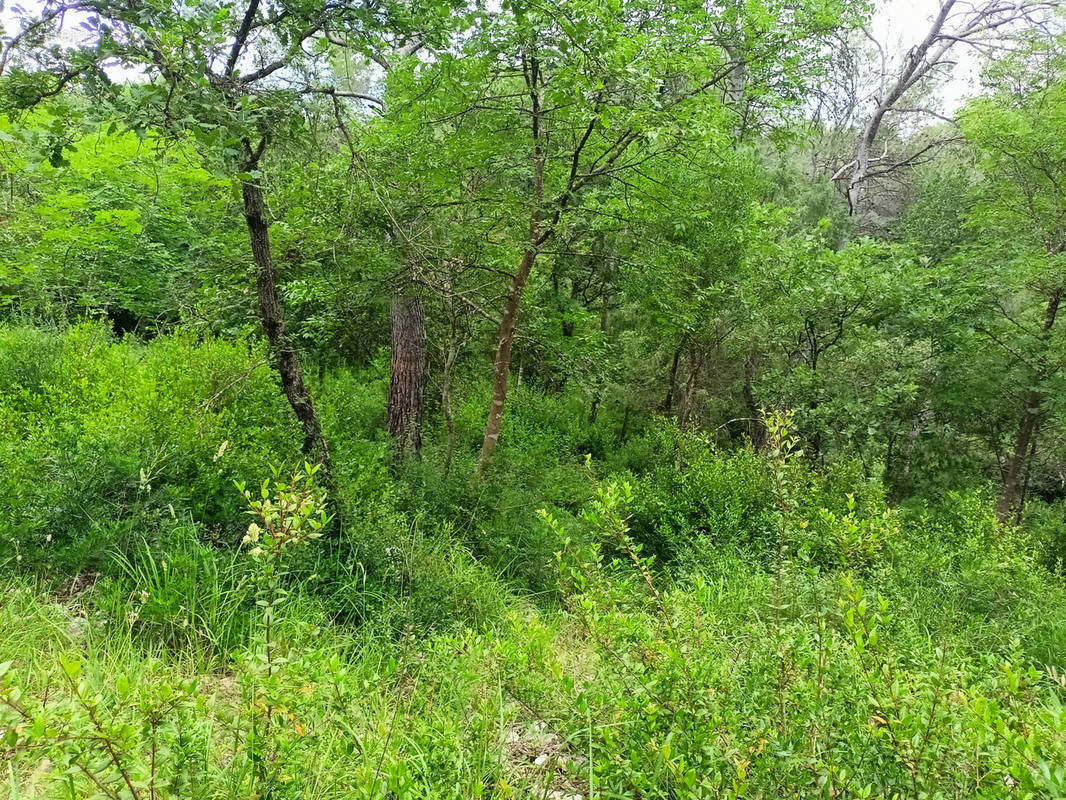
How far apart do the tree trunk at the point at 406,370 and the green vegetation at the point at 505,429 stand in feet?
Result: 0.17

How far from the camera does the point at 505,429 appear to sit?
9.50 metres

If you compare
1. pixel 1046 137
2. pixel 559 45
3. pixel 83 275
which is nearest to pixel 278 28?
pixel 559 45

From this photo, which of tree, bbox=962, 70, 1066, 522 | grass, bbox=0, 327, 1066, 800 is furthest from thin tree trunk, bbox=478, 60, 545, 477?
tree, bbox=962, 70, 1066, 522

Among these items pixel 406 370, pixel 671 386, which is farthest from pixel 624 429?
pixel 406 370

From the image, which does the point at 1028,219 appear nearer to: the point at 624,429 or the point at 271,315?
the point at 624,429

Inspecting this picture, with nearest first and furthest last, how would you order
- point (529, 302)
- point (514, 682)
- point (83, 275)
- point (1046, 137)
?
point (514, 682), point (529, 302), point (1046, 137), point (83, 275)

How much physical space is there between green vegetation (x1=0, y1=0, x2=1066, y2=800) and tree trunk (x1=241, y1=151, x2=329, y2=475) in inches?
1.3

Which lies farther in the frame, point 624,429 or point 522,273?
point 624,429

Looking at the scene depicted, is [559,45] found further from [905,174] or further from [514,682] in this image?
[905,174]

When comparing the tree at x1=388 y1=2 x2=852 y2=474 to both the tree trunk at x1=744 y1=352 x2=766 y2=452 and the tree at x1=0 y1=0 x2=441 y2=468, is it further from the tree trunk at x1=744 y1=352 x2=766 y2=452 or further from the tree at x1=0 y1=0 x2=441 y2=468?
the tree trunk at x1=744 y1=352 x2=766 y2=452

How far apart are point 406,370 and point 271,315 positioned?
117 inches

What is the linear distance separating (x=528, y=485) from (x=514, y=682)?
496 cm

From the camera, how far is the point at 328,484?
415cm

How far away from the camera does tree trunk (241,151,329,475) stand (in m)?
3.61
